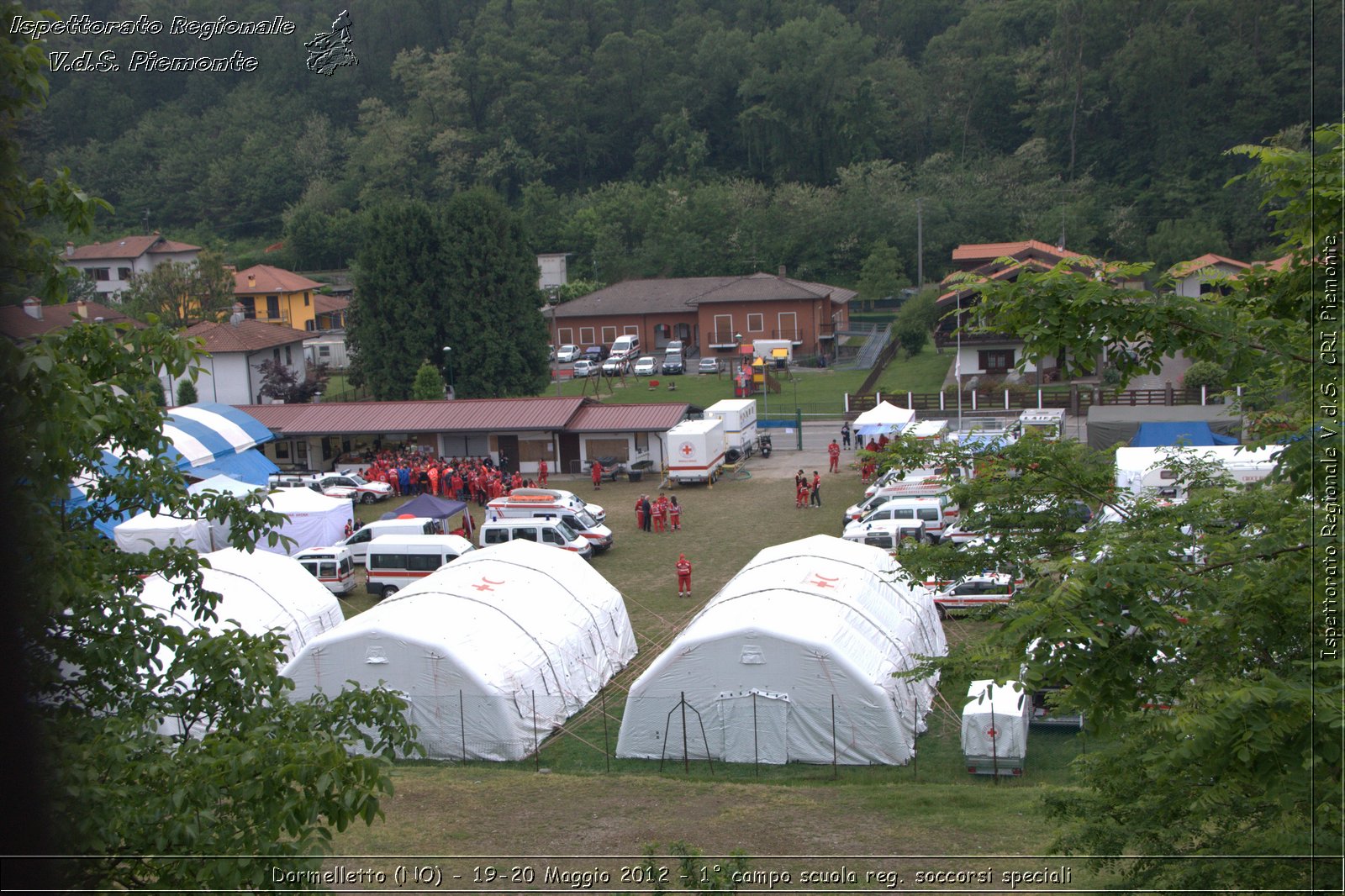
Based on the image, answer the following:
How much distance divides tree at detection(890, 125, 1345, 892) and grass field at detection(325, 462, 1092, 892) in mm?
2973

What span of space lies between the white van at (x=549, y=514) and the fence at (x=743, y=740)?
9271 millimetres

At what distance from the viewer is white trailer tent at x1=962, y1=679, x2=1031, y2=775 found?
1343 cm

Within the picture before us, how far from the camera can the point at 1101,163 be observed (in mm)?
74625

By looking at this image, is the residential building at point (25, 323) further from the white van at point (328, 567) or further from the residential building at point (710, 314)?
the residential building at point (710, 314)

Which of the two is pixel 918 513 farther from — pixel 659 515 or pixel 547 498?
pixel 547 498

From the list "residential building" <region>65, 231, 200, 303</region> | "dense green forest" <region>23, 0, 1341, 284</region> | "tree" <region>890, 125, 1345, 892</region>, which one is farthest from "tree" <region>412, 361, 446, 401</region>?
"tree" <region>890, 125, 1345, 892</region>

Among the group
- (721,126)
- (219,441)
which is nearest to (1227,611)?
(219,441)

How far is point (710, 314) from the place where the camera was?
54.8m

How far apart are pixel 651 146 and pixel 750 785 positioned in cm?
8298

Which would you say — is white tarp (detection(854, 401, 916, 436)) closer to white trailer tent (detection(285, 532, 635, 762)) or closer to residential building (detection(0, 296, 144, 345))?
white trailer tent (detection(285, 532, 635, 762))

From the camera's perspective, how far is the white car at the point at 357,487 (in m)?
31.0

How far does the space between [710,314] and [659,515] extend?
2933 centimetres

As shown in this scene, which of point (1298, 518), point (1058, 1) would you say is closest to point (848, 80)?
point (1058, 1)

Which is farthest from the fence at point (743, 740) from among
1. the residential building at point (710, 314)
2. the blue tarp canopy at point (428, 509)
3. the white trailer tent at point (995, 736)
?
the residential building at point (710, 314)
